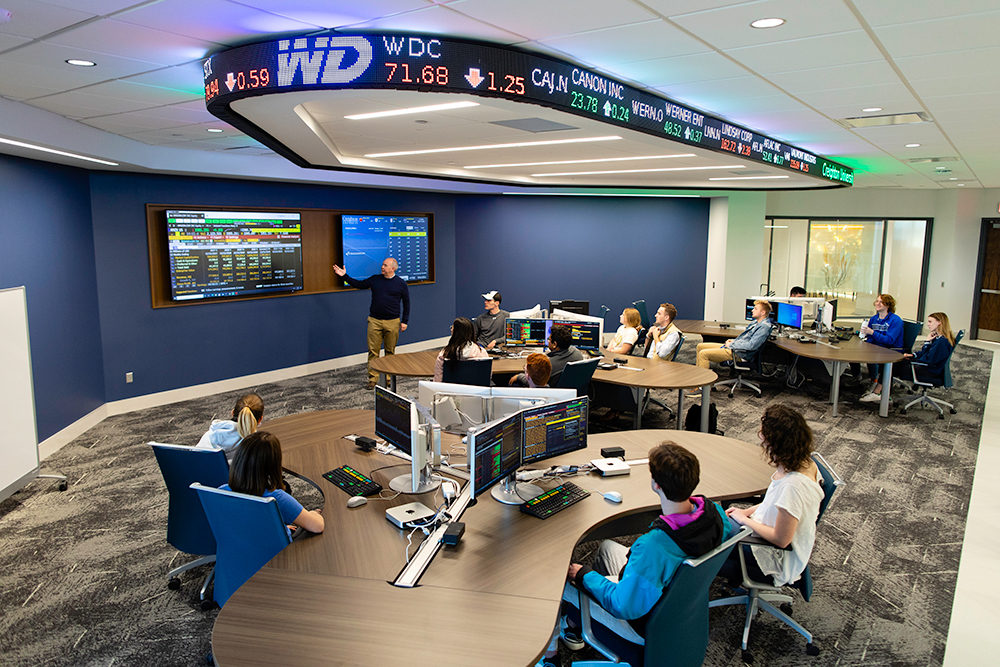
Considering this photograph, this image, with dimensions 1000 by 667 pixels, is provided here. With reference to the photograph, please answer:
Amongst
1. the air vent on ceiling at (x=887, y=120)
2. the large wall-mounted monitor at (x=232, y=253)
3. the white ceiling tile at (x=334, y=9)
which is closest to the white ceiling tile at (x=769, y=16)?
the white ceiling tile at (x=334, y=9)

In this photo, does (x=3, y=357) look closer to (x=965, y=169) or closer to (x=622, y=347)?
(x=622, y=347)

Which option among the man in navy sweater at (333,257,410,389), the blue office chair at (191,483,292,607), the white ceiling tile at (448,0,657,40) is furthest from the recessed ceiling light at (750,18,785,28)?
the man in navy sweater at (333,257,410,389)

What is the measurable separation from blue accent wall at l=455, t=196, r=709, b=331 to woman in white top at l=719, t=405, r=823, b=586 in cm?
858

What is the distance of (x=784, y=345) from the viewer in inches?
308

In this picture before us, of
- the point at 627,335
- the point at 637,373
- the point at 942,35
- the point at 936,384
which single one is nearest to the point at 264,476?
the point at 942,35

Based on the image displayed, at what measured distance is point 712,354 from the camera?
8.34 m

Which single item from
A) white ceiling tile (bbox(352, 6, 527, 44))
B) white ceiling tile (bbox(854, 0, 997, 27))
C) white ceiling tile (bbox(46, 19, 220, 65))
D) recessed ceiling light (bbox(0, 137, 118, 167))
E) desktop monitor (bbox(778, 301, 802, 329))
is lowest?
desktop monitor (bbox(778, 301, 802, 329))

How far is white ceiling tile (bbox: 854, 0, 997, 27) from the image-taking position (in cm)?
251

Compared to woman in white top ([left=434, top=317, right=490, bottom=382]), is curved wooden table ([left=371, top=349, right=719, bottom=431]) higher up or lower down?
lower down

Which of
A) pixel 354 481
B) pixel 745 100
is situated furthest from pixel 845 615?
pixel 745 100

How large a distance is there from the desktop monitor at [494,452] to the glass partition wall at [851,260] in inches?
440

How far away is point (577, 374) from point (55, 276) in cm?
508

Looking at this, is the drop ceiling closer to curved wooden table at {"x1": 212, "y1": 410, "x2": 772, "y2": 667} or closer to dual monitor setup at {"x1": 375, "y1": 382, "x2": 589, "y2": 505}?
dual monitor setup at {"x1": 375, "y1": 382, "x2": 589, "y2": 505}

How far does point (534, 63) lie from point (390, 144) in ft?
10.7
